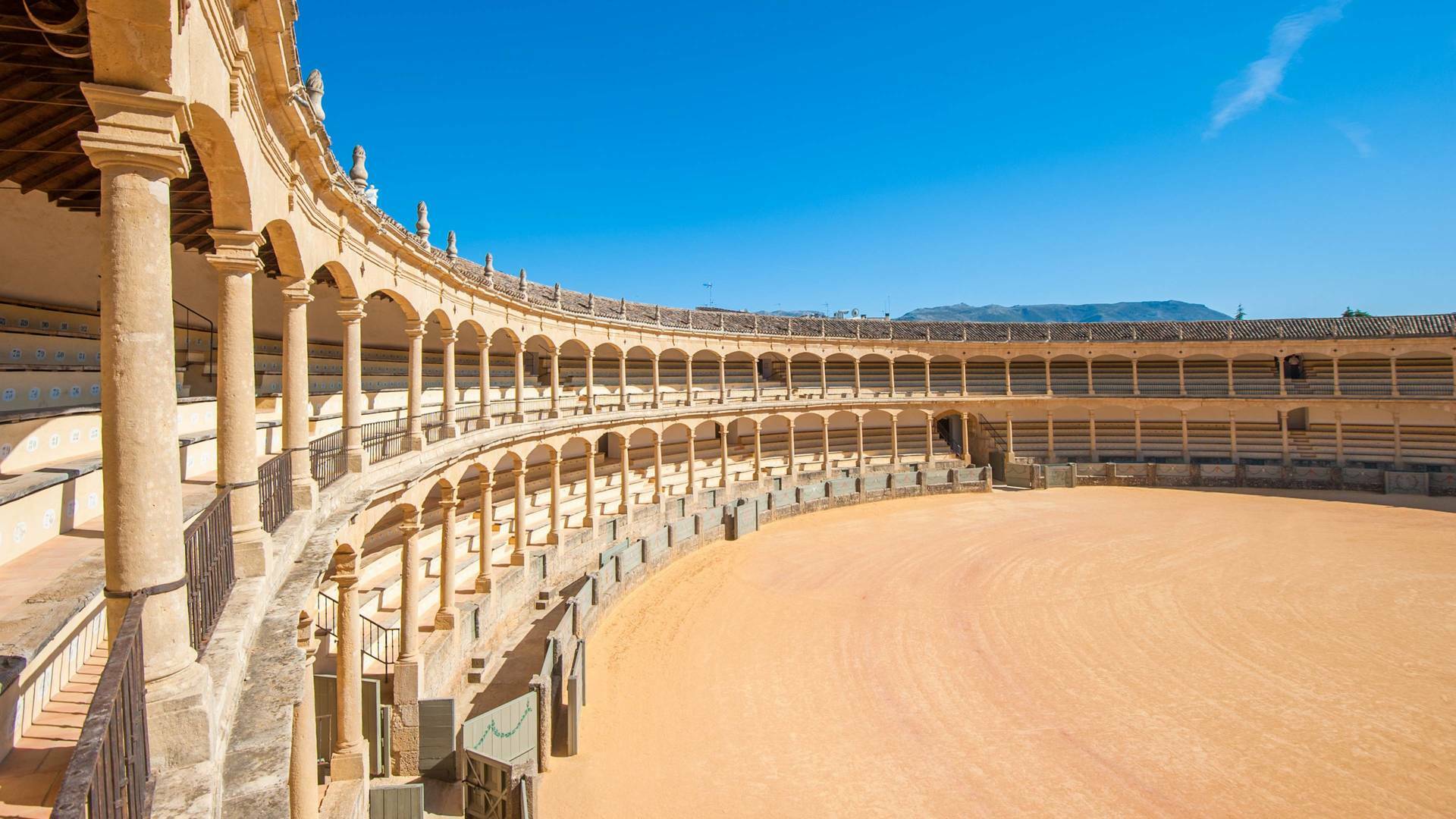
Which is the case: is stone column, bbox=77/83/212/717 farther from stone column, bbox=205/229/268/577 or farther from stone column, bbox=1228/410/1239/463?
stone column, bbox=1228/410/1239/463

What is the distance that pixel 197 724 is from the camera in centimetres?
329

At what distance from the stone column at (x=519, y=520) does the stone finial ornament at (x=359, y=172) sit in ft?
26.2

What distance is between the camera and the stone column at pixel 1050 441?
33875mm

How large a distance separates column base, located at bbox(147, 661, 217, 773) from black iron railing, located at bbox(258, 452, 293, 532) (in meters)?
2.58

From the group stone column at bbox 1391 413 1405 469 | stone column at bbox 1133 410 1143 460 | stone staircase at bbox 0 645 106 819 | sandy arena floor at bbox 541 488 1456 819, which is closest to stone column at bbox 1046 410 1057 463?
stone column at bbox 1133 410 1143 460

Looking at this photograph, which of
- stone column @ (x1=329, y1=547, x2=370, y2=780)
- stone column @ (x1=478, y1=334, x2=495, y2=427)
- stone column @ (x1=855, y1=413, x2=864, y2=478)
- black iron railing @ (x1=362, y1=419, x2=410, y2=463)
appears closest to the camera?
stone column @ (x1=329, y1=547, x2=370, y2=780)

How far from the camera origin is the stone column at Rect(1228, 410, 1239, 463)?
104 ft

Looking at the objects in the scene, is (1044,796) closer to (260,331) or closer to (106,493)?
(106,493)

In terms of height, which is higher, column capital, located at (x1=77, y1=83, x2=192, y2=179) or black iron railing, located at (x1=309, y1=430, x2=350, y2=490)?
column capital, located at (x1=77, y1=83, x2=192, y2=179)

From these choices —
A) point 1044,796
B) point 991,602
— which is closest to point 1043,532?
point 991,602

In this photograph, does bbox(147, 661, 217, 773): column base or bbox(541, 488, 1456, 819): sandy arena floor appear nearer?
bbox(147, 661, 217, 773): column base

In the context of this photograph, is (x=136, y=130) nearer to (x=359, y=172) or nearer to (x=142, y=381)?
(x=142, y=381)

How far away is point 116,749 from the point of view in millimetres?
2500

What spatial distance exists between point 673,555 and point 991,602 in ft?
27.8
